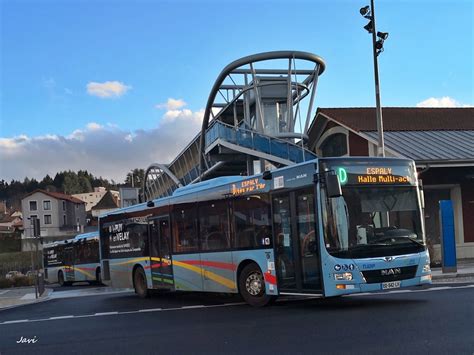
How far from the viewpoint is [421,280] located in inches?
444

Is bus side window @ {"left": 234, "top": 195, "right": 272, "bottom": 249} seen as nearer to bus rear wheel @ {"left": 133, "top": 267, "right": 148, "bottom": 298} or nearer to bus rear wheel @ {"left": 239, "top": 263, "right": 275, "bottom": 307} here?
bus rear wheel @ {"left": 239, "top": 263, "right": 275, "bottom": 307}

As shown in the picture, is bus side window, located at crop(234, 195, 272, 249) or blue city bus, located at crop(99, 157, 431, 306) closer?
blue city bus, located at crop(99, 157, 431, 306)

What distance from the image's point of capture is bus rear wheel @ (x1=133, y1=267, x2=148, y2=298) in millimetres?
17375

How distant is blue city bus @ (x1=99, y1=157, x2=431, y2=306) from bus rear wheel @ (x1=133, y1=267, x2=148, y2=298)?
2809 mm

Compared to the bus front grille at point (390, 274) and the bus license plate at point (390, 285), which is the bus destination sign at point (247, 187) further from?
the bus license plate at point (390, 285)

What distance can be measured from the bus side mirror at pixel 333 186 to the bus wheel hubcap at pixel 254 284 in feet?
9.89

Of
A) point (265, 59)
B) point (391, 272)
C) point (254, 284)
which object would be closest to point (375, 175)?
point (391, 272)

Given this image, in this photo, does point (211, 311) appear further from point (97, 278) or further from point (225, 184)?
point (97, 278)

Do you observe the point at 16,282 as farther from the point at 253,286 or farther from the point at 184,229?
the point at 253,286

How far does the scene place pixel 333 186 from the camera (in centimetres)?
1051

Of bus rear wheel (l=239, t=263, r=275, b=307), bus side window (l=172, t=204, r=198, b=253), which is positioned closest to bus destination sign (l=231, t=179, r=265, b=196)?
bus rear wheel (l=239, t=263, r=275, b=307)

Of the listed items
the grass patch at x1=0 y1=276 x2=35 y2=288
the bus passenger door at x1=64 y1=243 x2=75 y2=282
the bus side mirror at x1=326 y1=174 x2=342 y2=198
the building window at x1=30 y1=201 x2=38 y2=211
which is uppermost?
the building window at x1=30 y1=201 x2=38 y2=211

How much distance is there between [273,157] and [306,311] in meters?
23.3

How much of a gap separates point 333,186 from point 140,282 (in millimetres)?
9172
